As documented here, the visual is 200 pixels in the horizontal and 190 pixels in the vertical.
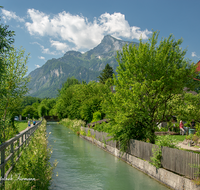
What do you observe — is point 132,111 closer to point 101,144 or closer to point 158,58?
point 158,58

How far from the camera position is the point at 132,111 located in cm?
1427

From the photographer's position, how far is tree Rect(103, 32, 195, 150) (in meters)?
14.2

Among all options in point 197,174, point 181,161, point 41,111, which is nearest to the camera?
point 197,174

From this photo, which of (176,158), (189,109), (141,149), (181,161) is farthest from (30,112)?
(181,161)

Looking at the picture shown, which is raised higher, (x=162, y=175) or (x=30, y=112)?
(x=30, y=112)

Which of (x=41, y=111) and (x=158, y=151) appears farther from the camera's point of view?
(x=41, y=111)

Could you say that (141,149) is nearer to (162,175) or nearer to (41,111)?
(162,175)

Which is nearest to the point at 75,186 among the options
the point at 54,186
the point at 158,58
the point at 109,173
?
the point at 54,186

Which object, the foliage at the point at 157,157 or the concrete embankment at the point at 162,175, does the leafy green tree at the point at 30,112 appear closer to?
the concrete embankment at the point at 162,175

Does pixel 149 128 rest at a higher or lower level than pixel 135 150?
higher

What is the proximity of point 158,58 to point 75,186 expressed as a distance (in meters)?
9.34

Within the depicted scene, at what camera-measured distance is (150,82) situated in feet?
48.4

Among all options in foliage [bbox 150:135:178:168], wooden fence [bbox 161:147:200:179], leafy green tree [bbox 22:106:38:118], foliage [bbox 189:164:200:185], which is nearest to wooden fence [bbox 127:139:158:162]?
foliage [bbox 150:135:178:168]

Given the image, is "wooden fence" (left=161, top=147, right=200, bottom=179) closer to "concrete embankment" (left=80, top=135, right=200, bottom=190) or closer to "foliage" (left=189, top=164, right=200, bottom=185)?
"foliage" (left=189, top=164, right=200, bottom=185)
